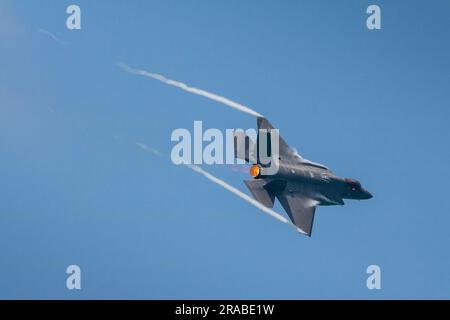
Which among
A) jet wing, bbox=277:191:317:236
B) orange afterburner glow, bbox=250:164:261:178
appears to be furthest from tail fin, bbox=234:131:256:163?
jet wing, bbox=277:191:317:236

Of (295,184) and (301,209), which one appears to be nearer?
(295,184)

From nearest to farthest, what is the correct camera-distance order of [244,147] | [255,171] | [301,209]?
1. [255,171]
2. [244,147]
3. [301,209]

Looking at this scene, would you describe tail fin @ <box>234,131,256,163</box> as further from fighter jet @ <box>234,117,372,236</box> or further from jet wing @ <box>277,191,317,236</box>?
jet wing @ <box>277,191,317,236</box>

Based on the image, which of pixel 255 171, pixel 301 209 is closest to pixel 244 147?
pixel 255 171

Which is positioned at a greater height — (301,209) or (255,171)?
(255,171)

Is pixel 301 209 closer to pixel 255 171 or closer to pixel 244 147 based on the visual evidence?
pixel 255 171

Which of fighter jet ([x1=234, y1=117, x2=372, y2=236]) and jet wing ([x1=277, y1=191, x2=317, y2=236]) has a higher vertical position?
fighter jet ([x1=234, y1=117, x2=372, y2=236])

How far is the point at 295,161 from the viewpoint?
65.2m

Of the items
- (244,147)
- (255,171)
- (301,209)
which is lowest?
(301,209)

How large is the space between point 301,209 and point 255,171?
4078 mm

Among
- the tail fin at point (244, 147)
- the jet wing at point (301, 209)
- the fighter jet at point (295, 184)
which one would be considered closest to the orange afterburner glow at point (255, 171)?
the fighter jet at point (295, 184)

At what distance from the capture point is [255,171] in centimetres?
6191

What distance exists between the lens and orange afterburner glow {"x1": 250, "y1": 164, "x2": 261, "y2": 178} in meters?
61.8
